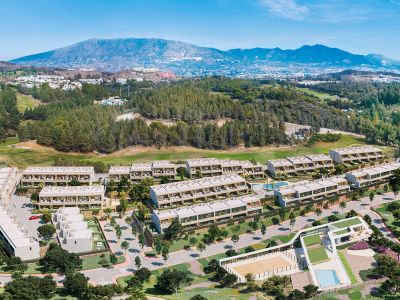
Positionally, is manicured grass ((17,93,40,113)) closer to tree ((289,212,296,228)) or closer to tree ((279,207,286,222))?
tree ((279,207,286,222))

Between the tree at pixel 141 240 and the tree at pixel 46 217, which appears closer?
the tree at pixel 141 240

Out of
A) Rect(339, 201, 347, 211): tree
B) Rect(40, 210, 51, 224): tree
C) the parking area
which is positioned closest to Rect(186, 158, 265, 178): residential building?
Rect(339, 201, 347, 211): tree

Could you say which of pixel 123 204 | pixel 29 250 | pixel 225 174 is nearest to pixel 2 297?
pixel 29 250

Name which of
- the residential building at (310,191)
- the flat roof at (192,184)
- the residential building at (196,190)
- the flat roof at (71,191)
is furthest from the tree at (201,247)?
the flat roof at (71,191)

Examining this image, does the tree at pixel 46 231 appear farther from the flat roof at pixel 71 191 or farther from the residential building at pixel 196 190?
the residential building at pixel 196 190

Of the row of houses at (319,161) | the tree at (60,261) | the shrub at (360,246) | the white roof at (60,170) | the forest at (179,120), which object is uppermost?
the forest at (179,120)

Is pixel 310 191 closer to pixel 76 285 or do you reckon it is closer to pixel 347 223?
pixel 347 223

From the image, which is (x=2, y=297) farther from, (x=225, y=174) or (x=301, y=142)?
(x=301, y=142)
